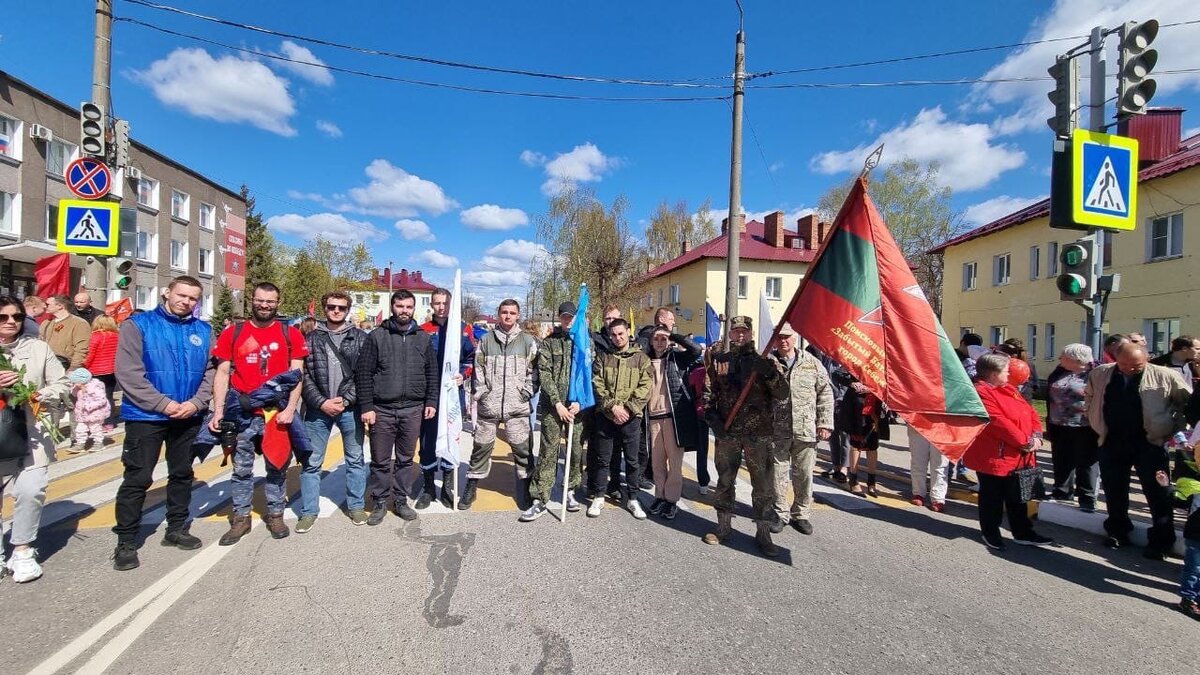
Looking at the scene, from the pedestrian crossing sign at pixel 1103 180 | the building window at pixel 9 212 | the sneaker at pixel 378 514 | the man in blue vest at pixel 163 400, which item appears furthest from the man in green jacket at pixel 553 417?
the building window at pixel 9 212

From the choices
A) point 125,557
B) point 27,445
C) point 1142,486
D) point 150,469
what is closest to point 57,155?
point 27,445

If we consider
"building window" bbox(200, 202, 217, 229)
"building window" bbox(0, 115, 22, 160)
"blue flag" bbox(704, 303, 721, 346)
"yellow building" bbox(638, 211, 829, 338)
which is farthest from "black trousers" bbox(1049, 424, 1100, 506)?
"building window" bbox(200, 202, 217, 229)

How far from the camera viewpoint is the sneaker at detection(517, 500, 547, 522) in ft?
17.2

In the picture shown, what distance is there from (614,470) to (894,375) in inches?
115

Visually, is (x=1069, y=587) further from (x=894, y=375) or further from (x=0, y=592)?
(x=0, y=592)

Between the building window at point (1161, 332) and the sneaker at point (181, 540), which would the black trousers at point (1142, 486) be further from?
the building window at point (1161, 332)

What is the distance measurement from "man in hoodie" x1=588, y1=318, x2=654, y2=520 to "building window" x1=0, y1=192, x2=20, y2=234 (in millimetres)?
23627

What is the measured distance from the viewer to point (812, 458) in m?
5.35

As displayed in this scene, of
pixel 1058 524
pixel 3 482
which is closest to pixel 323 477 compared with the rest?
pixel 3 482

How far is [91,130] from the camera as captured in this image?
8.33m

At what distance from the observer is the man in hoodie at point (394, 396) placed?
5.14 metres

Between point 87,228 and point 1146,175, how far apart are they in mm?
25759

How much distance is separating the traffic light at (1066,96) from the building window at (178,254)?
116 feet

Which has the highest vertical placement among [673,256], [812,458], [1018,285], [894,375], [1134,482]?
[673,256]
